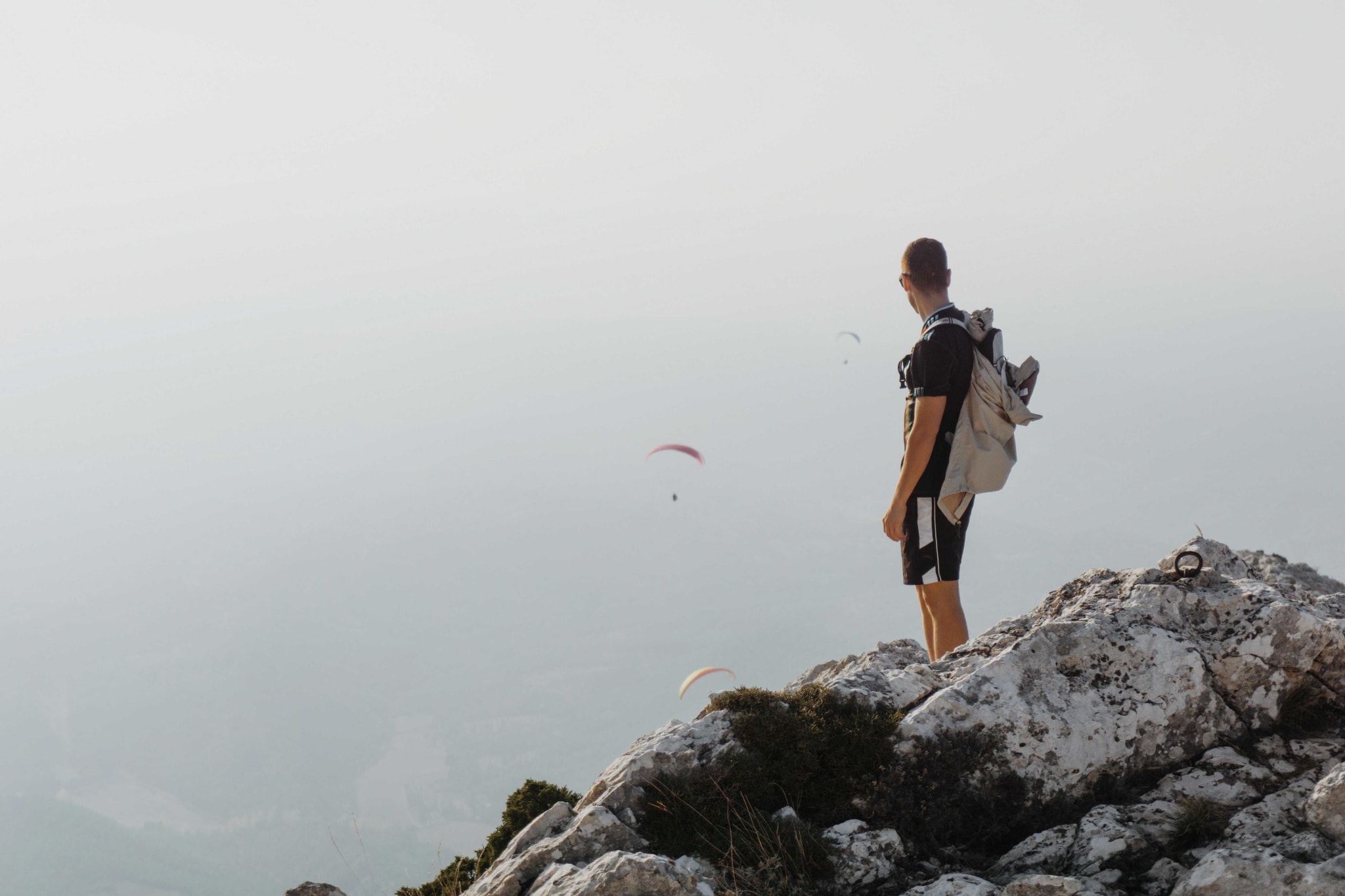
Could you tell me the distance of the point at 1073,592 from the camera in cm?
704

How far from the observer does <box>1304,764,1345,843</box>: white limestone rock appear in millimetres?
4270

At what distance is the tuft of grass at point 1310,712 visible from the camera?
5.30m

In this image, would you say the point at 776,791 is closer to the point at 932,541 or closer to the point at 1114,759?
the point at 1114,759

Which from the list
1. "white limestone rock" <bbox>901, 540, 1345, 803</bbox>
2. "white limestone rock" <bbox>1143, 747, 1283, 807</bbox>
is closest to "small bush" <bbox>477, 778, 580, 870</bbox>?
"white limestone rock" <bbox>901, 540, 1345, 803</bbox>

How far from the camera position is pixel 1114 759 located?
5344 mm

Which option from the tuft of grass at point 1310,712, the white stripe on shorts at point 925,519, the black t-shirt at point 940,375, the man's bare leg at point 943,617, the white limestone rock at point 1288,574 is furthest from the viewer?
the white limestone rock at point 1288,574

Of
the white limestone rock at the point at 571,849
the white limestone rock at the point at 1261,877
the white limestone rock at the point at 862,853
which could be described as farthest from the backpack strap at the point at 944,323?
the white limestone rock at the point at 571,849

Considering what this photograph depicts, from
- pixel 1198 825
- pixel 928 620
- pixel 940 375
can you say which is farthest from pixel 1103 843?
pixel 940 375

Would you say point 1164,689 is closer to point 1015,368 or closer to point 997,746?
point 997,746

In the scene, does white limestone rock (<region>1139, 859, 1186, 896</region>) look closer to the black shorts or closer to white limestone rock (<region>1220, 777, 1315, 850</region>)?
white limestone rock (<region>1220, 777, 1315, 850</region>)

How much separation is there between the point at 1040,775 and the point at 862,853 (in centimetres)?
132

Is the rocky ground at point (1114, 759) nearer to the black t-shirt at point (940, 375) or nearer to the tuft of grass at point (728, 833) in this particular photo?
the tuft of grass at point (728, 833)

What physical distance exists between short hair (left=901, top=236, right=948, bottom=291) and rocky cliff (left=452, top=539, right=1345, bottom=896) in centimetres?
275

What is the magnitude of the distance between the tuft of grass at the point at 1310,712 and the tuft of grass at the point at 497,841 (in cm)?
525
